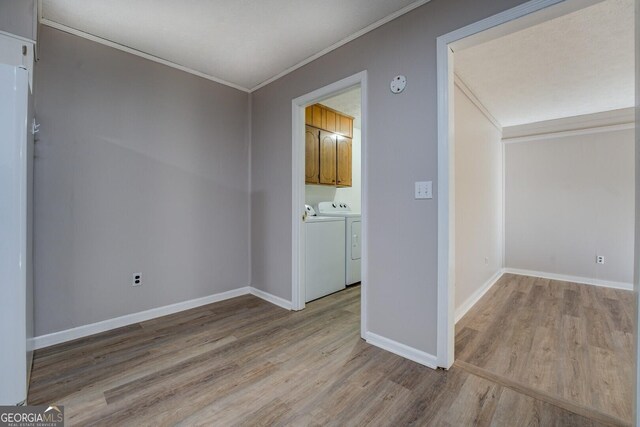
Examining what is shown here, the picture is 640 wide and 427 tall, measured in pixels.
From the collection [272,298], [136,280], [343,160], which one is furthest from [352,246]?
[136,280]

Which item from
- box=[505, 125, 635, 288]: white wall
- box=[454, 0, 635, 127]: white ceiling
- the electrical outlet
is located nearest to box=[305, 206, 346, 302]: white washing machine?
the electrical outlet

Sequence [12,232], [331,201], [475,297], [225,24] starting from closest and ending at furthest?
[12,232] < [225,24] < [475,297] < [331,201]

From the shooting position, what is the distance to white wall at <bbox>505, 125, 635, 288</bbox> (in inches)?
142

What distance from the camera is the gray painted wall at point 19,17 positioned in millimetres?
1611

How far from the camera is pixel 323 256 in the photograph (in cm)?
315

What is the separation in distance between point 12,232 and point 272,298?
216 cm

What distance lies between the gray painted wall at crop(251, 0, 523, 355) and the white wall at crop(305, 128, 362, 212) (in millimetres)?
1815

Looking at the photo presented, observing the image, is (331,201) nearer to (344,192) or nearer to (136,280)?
(344,192)

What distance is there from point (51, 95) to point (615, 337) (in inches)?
190

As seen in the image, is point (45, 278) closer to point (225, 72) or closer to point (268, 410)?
point (268, 410)

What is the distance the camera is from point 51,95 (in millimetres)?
2064

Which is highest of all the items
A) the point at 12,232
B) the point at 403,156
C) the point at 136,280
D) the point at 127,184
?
the point at 403,156

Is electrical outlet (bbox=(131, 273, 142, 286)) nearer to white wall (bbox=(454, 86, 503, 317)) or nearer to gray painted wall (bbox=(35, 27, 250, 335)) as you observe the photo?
gray painted wall (bbox=(35, 27, 250, 335))

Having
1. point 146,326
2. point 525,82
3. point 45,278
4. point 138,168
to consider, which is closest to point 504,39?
point 525,82
